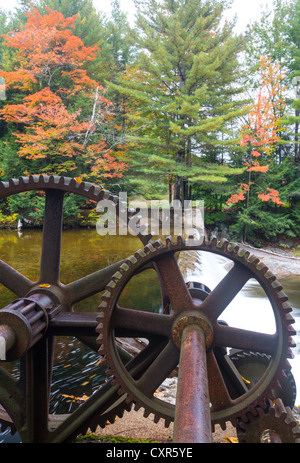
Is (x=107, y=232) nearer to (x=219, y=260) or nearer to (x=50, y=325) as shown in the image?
(x=219, y=260)

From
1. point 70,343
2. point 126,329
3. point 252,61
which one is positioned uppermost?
point 252,61


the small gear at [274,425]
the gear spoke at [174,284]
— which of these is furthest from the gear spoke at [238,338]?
the small gear at [274,425]

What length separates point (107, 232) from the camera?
14.9 m

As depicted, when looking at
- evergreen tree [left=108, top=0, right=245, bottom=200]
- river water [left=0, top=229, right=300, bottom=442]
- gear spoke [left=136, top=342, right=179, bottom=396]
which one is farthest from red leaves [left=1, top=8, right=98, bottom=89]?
gear spoke [left=136, top=342, right=179, bottom=396]

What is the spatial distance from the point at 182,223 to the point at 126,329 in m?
13.7

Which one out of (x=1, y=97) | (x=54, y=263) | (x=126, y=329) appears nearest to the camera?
(x=126, y=329)

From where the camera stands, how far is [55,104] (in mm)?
14320

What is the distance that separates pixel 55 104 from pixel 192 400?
15.5 meters

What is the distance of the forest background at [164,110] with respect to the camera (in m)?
14.2

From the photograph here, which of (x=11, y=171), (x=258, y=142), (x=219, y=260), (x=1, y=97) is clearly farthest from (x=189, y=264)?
(x=1, y=97)

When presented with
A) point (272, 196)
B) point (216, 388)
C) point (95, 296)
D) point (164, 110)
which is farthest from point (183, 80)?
point (216, 388)

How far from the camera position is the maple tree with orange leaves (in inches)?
546

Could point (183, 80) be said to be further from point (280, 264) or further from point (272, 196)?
point (280, 264)

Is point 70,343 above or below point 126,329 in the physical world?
below
